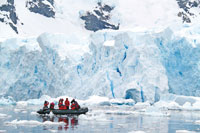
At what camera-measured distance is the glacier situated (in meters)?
29.5

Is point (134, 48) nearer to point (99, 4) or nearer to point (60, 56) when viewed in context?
point (60, 56)

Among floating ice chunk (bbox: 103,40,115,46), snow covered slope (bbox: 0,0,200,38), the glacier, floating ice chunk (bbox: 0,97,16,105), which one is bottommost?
floating ice chunk (bbox: 0,97,16,105)

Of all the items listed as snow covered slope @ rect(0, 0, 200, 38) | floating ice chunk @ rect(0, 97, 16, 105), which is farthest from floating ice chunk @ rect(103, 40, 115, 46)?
snow covered slope @ rect(0, 0, 200, 38)

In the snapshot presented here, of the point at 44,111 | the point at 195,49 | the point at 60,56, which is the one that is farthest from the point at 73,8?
the point at 44,111

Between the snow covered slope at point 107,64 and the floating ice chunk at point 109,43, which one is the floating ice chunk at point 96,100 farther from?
the floating ice chunk at point 109,43

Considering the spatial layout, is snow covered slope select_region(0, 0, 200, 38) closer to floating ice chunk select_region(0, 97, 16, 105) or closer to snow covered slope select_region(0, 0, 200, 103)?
snow covered slope select_region(0, 0, 200, 103)

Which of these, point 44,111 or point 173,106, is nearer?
point 44,111

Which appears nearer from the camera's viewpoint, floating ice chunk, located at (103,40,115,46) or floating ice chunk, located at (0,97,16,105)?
floating ice chunk, located at (0,97,16,105)

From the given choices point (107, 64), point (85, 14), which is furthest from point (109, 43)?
point (85, 14)

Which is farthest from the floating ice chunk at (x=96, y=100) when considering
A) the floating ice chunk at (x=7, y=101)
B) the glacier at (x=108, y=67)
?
the floating ice chunk at (x=7, y=101)

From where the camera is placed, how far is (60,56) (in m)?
33.7

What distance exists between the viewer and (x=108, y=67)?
31.3 m

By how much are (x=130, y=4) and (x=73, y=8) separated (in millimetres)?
11657

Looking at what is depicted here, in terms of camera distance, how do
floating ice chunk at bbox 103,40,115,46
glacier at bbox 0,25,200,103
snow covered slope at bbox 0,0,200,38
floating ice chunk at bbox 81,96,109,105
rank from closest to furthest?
floating ice chunk at bbox 81,96,109,105 → glacier at bbox 0,25,200,103 → floating ice chunk at bbox 103,40,115,46 → snow covered slope at bbox 0,0,200,38
